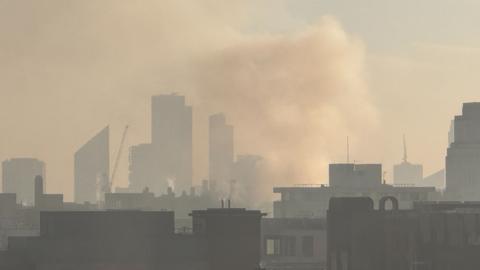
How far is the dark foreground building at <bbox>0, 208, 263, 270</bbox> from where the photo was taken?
431ft

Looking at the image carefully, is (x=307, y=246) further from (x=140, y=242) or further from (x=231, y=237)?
(x=140, y=242)

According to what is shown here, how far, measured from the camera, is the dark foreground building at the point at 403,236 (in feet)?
360

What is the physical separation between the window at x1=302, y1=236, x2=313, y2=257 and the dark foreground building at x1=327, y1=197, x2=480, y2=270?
70.1 metres

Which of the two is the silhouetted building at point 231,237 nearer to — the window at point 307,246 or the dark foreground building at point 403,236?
the dark foreground building at point 403,236

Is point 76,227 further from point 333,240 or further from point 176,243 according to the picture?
point 333,240

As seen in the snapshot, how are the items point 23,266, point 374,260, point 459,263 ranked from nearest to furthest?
point 459,263 < point 374,260 < point 23,266

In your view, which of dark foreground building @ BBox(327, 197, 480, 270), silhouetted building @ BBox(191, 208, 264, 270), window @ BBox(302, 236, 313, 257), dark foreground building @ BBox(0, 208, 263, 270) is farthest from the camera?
window @ BBox(302, 236, 313, 257)

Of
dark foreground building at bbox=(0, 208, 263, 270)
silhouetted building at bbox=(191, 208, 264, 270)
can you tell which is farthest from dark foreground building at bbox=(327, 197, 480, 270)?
dark foreground building at bbox=(0, 208, 263, 270)

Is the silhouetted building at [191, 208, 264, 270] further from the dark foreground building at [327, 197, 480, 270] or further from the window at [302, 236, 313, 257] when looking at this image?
the window at [302, 236, 313, 257]

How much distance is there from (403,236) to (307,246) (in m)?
83.0

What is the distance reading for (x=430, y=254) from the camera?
366 feet

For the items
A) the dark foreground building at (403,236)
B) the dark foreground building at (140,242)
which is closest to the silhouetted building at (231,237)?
the dark foreground building at (140,242)

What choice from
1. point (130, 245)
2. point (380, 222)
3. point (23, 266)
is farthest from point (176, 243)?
point (380, 222)

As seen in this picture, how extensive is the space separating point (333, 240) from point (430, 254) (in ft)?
44.2
